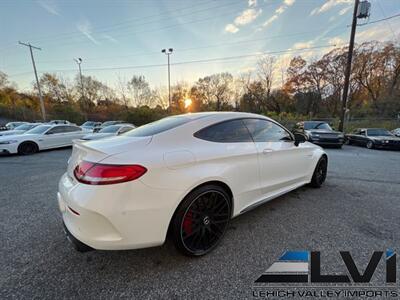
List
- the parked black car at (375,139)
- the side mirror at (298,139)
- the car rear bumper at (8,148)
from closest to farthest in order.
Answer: the side mirror at (298,139), the car rear bumper at (8,148), the parked black car at (375,139)

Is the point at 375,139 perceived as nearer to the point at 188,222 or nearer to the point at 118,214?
the point at 188,222

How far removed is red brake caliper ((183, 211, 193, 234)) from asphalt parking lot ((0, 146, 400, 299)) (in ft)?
1.09

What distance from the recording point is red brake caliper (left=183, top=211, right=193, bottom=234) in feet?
6.35

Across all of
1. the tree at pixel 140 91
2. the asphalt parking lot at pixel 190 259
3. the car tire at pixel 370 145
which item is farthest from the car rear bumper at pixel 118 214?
the tree at pixel 140 91

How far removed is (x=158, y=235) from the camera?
5.74 ft

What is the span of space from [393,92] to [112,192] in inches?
1394

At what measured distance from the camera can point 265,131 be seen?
2.87m

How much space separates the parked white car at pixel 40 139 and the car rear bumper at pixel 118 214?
877 cm

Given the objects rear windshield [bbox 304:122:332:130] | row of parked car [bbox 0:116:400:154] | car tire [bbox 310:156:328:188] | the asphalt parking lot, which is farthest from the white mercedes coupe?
rear windshield [bbox 304:122:332:130]

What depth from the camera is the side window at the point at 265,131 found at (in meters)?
2.68

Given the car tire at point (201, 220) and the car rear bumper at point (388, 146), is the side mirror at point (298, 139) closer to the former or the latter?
the car tire at point (201, 220)

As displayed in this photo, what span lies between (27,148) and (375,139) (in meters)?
17.2

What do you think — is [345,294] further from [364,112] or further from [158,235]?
[364,112]

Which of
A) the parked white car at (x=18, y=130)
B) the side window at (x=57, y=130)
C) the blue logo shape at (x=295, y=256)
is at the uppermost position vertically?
the side window at (x=57, y=130)
